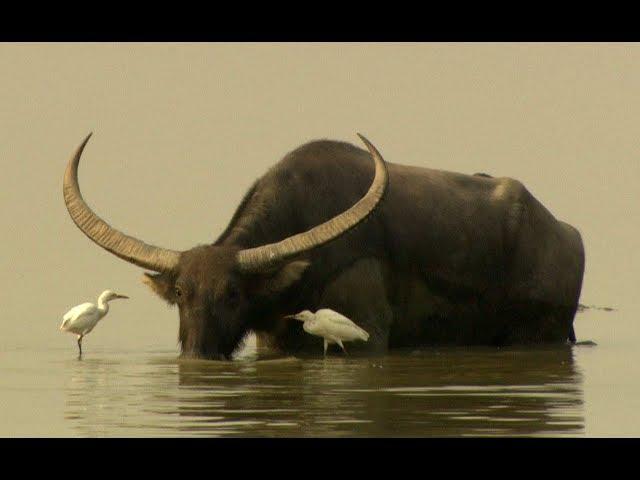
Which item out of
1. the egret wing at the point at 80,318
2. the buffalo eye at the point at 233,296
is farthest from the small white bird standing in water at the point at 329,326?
the egret wing at the point at 80,318

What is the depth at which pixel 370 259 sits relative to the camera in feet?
64.7

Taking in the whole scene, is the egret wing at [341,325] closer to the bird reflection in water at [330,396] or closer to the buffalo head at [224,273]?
the bird reflection in water at [330,396]

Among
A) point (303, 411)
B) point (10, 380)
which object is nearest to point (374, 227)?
point (10, 380)

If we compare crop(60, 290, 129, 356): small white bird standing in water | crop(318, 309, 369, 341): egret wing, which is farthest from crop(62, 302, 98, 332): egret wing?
crop(318, 309, 369, 341): egret wing

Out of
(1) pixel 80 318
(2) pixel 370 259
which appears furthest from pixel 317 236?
(1) pixel 80 318

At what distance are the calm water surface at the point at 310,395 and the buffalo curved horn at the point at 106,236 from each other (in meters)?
1.04

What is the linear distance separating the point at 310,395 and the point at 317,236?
378cm

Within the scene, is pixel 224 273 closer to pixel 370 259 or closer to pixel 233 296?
pixel 233 296

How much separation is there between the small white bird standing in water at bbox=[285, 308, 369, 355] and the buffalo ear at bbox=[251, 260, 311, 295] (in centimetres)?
39

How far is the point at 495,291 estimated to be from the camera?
21266 mm

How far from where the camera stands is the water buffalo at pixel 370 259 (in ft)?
59.4

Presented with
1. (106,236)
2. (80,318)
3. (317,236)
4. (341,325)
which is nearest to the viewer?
(317,236)

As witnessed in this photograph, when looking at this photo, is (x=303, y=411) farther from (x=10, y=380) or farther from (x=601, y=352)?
(x=601, y=352)

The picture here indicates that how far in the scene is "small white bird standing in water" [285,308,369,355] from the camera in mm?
18391
